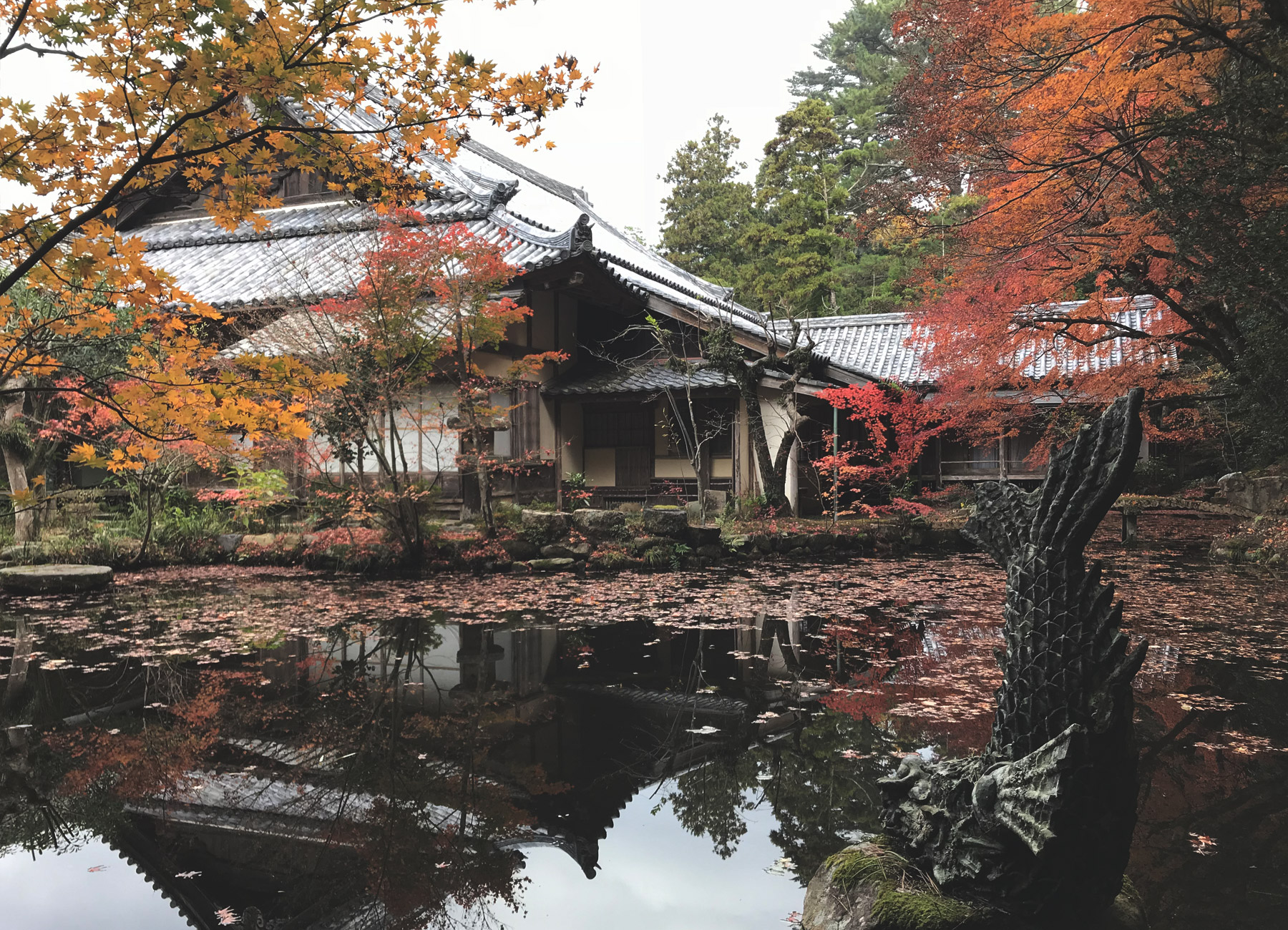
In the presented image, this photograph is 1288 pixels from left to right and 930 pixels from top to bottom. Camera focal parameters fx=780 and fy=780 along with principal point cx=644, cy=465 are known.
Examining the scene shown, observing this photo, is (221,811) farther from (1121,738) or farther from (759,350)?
(759,350)

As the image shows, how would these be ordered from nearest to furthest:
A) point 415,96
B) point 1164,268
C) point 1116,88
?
point 415,96 < point 1116,88 < point 1164,268

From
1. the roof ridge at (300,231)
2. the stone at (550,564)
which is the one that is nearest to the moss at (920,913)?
the stone at (550,564)

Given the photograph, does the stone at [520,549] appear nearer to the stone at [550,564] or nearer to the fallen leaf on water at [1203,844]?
the stone at [550,564]

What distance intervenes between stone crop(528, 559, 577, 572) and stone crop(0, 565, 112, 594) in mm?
5945

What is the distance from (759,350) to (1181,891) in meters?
14.4

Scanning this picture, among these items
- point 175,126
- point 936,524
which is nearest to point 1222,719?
point 175,126

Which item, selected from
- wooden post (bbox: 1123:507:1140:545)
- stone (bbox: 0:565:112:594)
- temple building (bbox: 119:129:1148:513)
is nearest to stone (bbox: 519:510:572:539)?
temple building (bbox: 119:129:1148:513)

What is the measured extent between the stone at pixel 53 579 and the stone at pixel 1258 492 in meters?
17.9

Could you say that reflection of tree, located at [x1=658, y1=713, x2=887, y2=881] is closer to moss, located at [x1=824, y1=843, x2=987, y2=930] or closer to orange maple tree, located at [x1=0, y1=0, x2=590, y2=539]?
moss, located at [x1=824, y1=843, x2=987, y2=930]

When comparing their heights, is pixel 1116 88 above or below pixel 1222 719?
above

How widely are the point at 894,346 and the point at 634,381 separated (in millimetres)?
9561

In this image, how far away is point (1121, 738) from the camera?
2.63 m

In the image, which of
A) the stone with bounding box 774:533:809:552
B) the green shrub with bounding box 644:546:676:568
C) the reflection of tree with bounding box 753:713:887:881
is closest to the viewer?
the reflection of tree with bounding box 753:713:887:881

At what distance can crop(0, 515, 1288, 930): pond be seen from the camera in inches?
138
